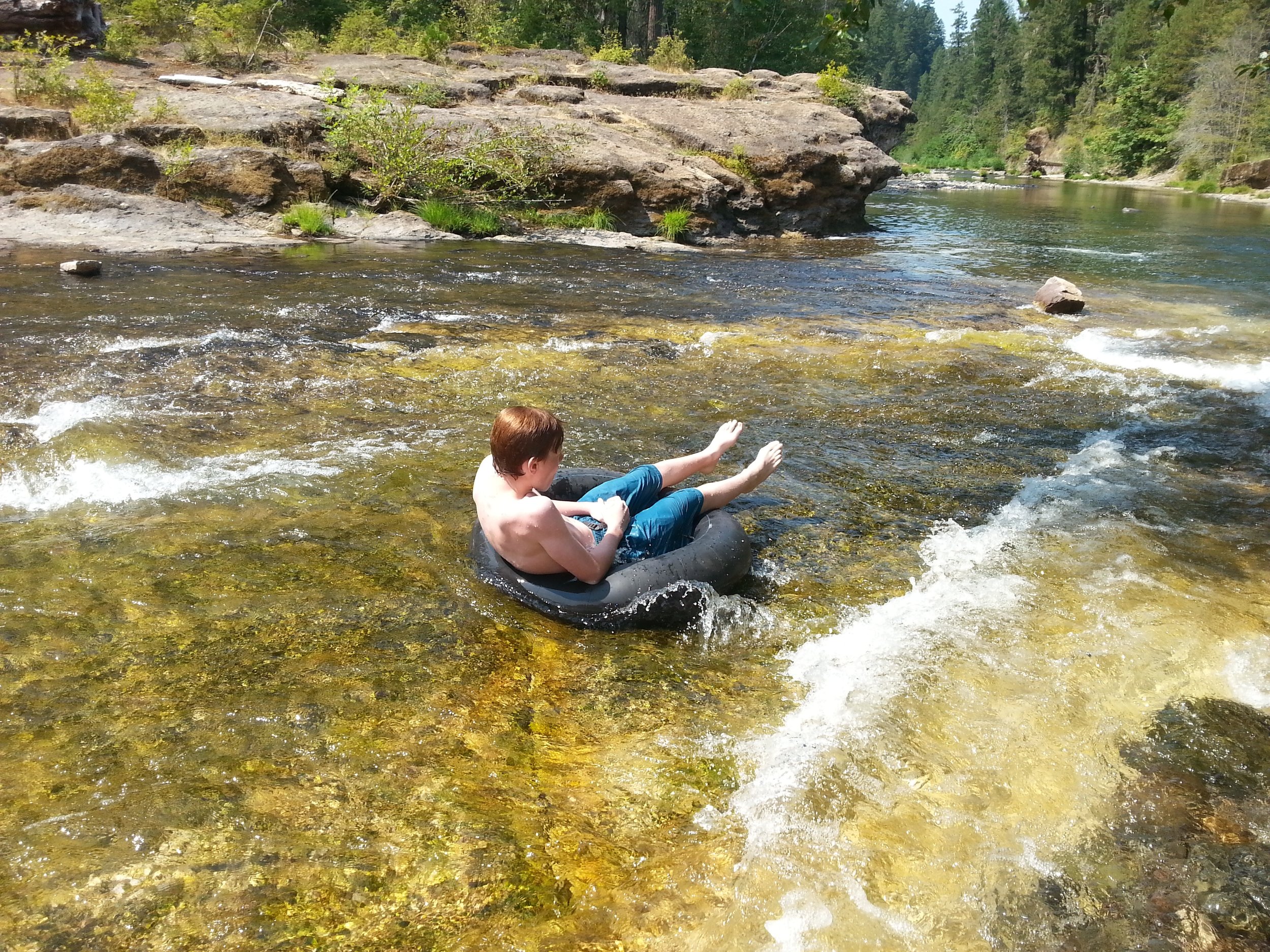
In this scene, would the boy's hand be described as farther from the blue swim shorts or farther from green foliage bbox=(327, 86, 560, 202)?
green foliage bbox=(327, 86, 560, 202)

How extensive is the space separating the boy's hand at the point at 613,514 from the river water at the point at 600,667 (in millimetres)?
571

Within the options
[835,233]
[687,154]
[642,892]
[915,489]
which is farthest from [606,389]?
[835,233]

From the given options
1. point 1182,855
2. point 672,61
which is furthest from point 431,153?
point 1182,855

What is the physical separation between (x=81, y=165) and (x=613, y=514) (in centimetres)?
1439

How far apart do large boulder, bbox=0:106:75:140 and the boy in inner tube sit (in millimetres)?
15208

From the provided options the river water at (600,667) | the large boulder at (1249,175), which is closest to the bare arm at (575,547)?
the river water at (600,667)

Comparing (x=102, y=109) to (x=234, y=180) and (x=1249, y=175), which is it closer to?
(x=234, y=180)

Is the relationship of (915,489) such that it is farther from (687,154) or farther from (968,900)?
(687,154)

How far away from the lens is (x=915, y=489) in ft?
18.7

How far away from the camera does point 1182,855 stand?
9.05 feet

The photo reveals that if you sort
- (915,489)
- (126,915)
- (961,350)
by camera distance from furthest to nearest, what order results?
(961,350), (915,489), (126,915)

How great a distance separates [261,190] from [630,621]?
14.3m

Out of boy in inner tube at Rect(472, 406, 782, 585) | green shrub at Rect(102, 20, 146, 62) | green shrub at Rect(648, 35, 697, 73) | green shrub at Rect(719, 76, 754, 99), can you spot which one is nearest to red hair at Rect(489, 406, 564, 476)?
boy in inner tube at Rect(472, 406, 782, 585)

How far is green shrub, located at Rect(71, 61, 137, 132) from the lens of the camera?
49.4 feet
